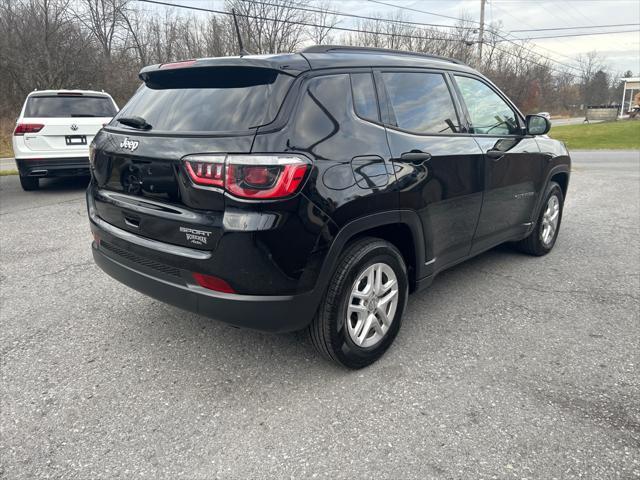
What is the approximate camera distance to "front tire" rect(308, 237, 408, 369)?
2668 millimetres

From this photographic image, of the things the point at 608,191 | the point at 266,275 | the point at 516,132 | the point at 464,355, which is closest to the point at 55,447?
the point at 266,275

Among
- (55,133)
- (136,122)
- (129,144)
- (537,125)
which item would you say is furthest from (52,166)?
(537,125)

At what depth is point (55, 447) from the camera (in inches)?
89.0

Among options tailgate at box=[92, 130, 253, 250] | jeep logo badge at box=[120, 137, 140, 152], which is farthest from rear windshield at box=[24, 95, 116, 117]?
jeep logo badge at box=[120, 137, 140, 152]

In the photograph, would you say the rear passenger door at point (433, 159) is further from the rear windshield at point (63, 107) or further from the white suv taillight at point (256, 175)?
the rear windshield at point (63, 107)

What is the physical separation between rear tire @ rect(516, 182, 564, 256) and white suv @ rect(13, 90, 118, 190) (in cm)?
682

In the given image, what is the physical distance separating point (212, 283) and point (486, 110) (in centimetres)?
279

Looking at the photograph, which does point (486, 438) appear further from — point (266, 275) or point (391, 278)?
point (266, 275)

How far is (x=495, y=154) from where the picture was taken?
3.84 metres

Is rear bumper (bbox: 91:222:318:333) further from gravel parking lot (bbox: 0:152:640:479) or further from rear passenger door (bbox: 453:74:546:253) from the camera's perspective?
rear passenger door (bbox: 453:74:546:253)

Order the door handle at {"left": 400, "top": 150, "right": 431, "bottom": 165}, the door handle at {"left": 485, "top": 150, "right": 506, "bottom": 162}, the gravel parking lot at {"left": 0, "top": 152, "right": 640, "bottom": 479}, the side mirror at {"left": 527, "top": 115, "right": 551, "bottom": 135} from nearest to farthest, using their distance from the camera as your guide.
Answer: the gravel parking lot at {"left": 0, "top": 152, "right": 640, "bottom": 479}, the door handle at {"left": 400, "top": 150, "right": 431, "bottom": 165}, the door handle at {"left": 485, "top": 150, "right": 506, "bottom": 162}, the side mirror at {"left": 527, "top": 115, "right": 551, "bottom": 135}

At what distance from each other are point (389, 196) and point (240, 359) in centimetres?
136

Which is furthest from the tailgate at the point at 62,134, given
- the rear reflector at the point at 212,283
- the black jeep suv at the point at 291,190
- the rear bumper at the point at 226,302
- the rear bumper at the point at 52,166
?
the rear reflector at the point at 212,283

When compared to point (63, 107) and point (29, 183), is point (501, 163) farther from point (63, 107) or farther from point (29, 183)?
point (29, 183)
